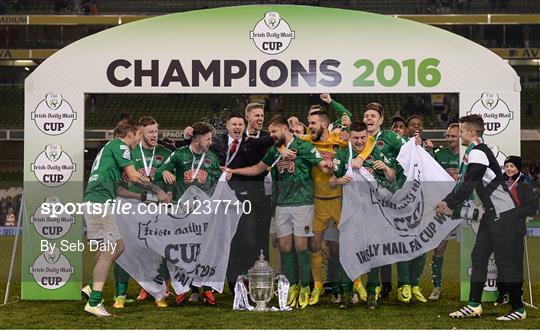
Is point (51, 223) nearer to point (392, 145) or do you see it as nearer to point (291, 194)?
point (291, 194)

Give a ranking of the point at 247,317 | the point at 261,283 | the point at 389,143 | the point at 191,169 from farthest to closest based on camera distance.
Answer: the point at 389,143 < the point at 191,169 < the point at 261,283 < the point at 247,317

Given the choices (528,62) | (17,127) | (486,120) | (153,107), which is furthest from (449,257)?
(528,62)

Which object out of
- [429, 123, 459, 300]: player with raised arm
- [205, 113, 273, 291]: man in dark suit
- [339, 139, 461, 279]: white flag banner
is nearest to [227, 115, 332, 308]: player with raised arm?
[205, 113, 273, 291]: man in dark suit

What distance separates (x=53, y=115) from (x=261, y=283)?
9.29 ft

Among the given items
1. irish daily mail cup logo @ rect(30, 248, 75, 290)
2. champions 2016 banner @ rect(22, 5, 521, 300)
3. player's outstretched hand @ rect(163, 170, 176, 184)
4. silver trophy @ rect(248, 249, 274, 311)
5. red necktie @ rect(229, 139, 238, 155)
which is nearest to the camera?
silver trophy @ rect(248, 249, 274, 311)

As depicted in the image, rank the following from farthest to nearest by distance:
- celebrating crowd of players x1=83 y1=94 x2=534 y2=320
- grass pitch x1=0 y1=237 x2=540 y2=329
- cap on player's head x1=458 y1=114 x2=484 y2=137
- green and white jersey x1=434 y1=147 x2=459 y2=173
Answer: green and white jersey x1=434 y1=147 x2=459 y2=173 → celebrating crowd of players x1=83 y1=94 x2=534 y2=320 → cap on player's head x1=458 y1=114 x2=484 y2=137 → grass pitch x1=0 y1=237 x2=540 y2=329

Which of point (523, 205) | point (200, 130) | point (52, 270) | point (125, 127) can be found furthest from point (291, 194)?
point (52, 270)

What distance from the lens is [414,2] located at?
119 feet

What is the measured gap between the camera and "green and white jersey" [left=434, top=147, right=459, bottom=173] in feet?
33.3

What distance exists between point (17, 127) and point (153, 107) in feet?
17.2

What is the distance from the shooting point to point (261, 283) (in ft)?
29.2

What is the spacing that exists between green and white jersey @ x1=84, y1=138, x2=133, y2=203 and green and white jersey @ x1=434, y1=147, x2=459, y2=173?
3419 mm

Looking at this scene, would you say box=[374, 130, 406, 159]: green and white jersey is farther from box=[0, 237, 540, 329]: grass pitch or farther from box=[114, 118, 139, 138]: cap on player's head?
box=[114, 118, 139, 138]: cap on player's head

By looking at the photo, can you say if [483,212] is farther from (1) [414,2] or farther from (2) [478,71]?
(1) [414,2]
